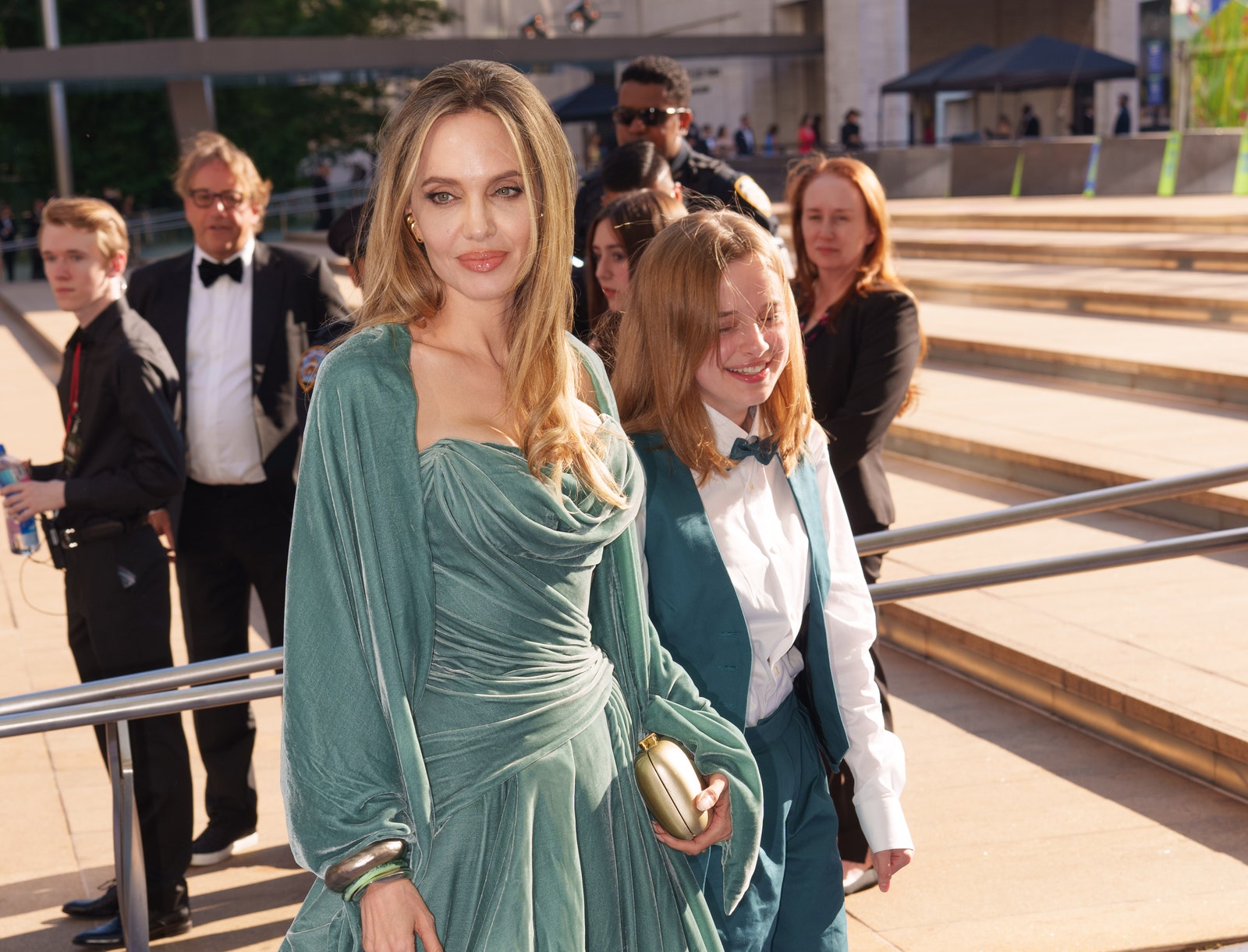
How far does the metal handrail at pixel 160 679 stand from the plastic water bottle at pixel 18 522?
1.28 m

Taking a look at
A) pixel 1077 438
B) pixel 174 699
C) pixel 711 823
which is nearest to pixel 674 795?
pixel 711 823

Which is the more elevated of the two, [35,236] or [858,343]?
[35,236]

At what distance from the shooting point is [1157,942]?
11.6 feet

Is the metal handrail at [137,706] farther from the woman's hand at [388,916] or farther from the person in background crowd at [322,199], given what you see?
the person in background crowd at [322,199]

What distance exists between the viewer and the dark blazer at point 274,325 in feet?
14.6

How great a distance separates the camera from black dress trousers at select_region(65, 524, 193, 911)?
158 inches

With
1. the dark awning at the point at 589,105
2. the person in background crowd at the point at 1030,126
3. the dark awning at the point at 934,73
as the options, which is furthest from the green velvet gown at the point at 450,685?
the dark awning at the point at 589,105

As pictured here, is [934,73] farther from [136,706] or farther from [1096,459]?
[136,706]

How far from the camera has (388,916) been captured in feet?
5.88

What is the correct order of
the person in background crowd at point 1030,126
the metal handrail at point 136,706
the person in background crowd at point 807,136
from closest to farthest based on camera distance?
the metal handrail at point 136,706, the person in background crowd at point 1030,126, the person in background crowd at point 807,136

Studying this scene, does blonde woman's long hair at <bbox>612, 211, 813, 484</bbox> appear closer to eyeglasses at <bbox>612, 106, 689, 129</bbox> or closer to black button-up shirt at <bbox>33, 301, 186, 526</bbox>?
black button-up shirt at <bbox>33, 301, 186, 526</bbox>

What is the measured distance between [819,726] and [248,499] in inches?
96.4

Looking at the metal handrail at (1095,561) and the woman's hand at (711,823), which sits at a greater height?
the woman's hand at (711,823)

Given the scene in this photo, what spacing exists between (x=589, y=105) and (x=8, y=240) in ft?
44.8
